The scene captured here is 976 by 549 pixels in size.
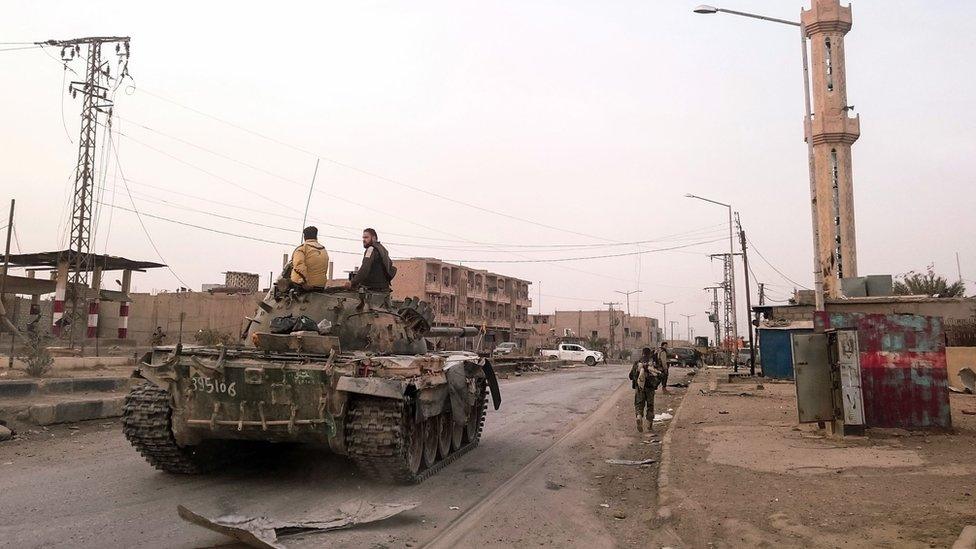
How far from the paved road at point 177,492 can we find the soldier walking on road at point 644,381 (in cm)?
266

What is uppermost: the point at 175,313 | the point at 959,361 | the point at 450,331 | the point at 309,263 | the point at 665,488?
the point at 175,313

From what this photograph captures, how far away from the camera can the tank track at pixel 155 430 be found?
6.99 m

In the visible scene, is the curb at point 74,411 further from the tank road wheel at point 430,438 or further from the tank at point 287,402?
the tank road wheel at point 430,438

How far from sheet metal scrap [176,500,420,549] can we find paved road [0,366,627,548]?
0.11 metres

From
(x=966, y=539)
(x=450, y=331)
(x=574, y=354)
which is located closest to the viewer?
(x=966, y=539)

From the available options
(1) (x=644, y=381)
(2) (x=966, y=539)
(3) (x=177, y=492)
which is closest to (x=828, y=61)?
(1) (x=644, y=381)

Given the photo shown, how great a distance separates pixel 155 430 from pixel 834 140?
30.2 meters

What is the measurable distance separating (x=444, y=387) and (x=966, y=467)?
19.8 ft

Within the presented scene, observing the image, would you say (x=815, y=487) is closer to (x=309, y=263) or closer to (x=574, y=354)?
(x=309, y=263)

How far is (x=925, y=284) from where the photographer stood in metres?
38.7

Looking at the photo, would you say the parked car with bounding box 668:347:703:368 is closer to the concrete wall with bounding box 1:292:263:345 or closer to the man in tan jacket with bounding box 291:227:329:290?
the concrete wall with bounding box 1:292:263:345

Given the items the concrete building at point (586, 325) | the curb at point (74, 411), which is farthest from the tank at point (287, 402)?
the concrete building at point (586, 325)

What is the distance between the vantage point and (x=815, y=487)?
6859 millimetres

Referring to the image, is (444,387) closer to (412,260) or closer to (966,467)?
(966,467)
